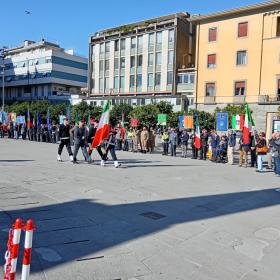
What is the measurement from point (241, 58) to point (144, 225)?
39.4 meters

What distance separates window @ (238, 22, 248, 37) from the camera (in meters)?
40.7

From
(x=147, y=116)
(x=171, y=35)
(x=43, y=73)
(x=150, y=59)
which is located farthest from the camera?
(x=43, y=73)

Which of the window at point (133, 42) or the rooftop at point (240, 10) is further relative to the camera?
the window at point (133, 42)

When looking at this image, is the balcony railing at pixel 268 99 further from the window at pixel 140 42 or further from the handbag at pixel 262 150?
the handbag at pixel 262 150

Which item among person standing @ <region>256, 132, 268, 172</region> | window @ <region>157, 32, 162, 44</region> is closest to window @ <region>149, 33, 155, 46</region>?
window @ <region>157, 32, 162, 44</region>

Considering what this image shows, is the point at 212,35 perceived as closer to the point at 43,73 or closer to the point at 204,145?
the point at 204,145

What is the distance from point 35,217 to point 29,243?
3288mm

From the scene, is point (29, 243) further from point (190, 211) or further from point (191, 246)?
point (190, 211)

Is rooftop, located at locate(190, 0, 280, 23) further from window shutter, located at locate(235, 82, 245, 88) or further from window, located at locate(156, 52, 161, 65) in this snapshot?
window, located at locate(156, 52, 161, 65)

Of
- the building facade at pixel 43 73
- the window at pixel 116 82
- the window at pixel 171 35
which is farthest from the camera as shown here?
the building facade at pixel 43 73

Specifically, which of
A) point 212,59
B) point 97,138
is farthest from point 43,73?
point 97,138

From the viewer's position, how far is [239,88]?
137 ft

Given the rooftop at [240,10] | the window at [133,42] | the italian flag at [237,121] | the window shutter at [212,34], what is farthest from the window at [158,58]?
the italian flag at [237,121]

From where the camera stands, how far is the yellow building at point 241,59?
38.7m
